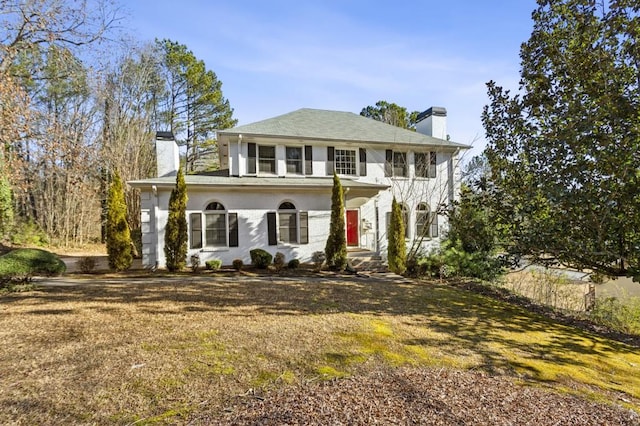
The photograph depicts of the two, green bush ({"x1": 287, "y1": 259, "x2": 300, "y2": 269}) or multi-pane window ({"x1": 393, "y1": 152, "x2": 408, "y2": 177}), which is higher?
multi-pane window ({"x1": 393, "y1": 152, "x2": 408, "y2": 177})

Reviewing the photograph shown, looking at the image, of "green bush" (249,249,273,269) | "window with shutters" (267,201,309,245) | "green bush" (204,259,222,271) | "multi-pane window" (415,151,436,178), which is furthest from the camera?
"multi-pane window" (415,151,436,178)

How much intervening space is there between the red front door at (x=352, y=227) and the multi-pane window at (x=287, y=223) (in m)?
3.09

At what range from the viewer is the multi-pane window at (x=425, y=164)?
15727 millimetres

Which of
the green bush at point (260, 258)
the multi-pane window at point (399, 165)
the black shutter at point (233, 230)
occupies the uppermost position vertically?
the multi-pane window at point (399, 165)

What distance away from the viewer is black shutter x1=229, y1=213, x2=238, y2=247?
1255 cm

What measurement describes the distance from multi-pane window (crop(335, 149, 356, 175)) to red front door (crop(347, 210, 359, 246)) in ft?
6.20

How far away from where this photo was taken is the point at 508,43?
8016 millimetres

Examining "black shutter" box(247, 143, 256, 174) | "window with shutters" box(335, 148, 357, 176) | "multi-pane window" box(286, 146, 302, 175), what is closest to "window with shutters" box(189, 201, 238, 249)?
"black shutter" box(247, 143, 256, 174)

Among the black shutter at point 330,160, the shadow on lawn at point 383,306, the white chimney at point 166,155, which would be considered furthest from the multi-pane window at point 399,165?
the white chimney at point 166,155

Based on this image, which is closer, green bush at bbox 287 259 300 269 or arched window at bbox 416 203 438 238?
green bush at bbox 287 259 300 269

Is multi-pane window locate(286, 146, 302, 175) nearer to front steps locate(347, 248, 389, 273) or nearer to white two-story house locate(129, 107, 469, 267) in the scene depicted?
white two-story house locate(129, 107, 469, 267)

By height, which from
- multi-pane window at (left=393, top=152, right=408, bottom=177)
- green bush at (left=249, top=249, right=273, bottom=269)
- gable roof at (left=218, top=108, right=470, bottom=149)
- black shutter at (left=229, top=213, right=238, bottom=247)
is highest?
gable roof at (left=218, top=108, right=470, bottom=149)

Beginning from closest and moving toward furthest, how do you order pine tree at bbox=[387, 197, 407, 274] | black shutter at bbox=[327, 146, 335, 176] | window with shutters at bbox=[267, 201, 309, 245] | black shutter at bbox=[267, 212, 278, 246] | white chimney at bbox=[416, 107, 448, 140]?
pine tree at bbox=[387, 197, 407, 274] → black shutter at bbox=[267, 212, 278, 246] → window with shutters at bbox=[267, 201, 309, 245] → black shutter at bbox=[327, 146, 335, 176] → white chimney at bbox=[416, 107, 448, 140]

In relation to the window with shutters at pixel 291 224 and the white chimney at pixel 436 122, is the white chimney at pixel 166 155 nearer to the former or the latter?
the window with shutters at pixel 291 224
